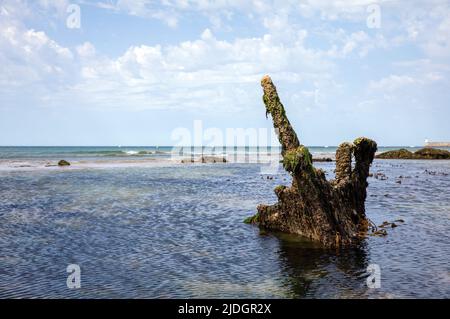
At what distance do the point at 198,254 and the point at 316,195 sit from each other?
610 centimetres

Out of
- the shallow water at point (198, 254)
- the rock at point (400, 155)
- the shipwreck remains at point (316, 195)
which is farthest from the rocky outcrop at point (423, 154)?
the shipwreck remains at point (316, 195)

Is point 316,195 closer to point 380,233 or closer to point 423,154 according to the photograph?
point 380,233

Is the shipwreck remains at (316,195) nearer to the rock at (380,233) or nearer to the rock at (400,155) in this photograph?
the rock at (380,233)

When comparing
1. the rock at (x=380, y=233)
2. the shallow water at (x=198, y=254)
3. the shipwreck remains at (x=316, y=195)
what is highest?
the shipwreck remains at (x=316, y=195)

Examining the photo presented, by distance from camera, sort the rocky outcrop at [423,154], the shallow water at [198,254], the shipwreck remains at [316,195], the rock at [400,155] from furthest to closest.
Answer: the rock at [400,155], the rocky outcrop at [423,154], the shipwreck remains at [316,195], the shallow water at [198,254]

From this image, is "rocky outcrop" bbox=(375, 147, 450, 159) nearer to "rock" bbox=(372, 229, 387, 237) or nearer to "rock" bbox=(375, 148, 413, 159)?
"rock" bbox=(375, 148, 413, 159)

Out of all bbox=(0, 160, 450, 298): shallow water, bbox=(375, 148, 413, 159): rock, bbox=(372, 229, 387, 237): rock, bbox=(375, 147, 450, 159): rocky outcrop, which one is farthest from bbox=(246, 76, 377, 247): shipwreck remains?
bbox=(375, 148, 413, 159): rock

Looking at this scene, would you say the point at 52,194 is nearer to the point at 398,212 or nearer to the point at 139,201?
the point at 139,201

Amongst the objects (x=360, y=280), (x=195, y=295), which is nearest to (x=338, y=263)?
(x=360, y=280)

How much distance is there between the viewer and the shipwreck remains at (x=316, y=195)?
20.2 meters

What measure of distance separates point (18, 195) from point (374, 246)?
3183 cm

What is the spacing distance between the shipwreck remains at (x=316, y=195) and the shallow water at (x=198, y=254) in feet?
3.16

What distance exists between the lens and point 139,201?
118ft

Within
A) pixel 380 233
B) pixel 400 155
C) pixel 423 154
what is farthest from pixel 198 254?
pixel 400 155
